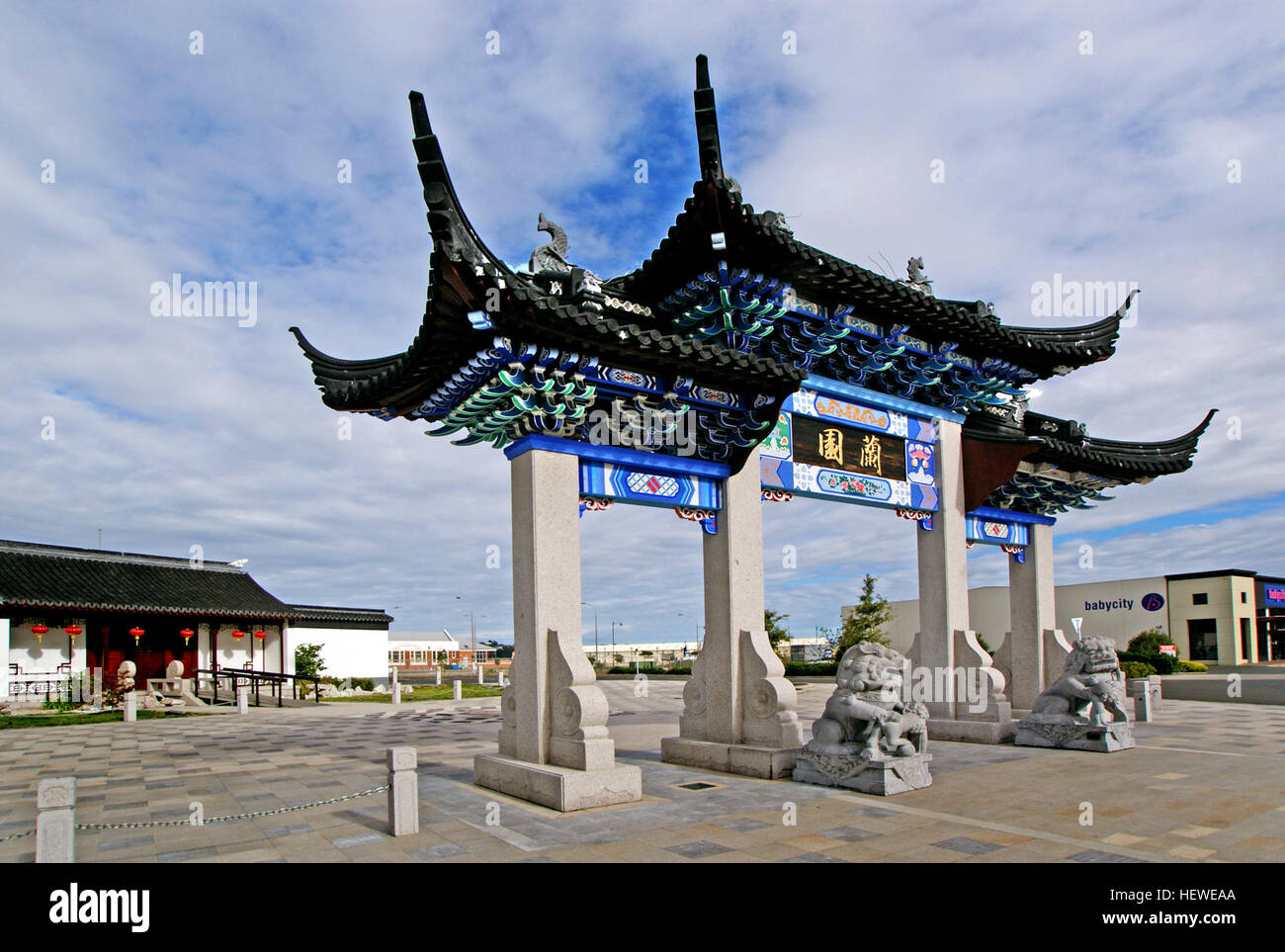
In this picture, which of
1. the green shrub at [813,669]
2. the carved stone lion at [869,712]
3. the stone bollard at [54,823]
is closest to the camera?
the stone bollard at [54,823]

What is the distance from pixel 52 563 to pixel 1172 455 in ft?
111

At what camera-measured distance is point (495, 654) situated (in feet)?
240

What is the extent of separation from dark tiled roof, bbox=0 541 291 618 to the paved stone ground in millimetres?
15537

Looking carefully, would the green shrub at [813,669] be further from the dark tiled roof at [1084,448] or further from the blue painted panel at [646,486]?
the blue painted panel at [646,486]

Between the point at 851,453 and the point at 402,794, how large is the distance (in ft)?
26.0

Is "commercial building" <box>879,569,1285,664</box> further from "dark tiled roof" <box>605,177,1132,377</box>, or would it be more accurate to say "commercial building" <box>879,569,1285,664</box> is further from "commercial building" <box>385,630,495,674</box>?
"commercial building" <box>385,630,495,674</box>

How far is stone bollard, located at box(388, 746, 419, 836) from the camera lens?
6.99m

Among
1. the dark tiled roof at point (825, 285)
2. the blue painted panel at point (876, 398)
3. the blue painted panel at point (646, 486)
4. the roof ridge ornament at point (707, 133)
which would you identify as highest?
the roof ridge ornament at point (707, 133)

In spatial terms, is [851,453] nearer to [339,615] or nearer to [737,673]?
[737,673]

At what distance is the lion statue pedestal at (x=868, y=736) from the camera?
8625mm

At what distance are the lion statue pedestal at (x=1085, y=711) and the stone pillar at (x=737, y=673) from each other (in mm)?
4628

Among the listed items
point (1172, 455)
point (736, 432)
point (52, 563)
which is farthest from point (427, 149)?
point (52, 563)

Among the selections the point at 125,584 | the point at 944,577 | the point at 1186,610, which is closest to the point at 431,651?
the point at 125,584
